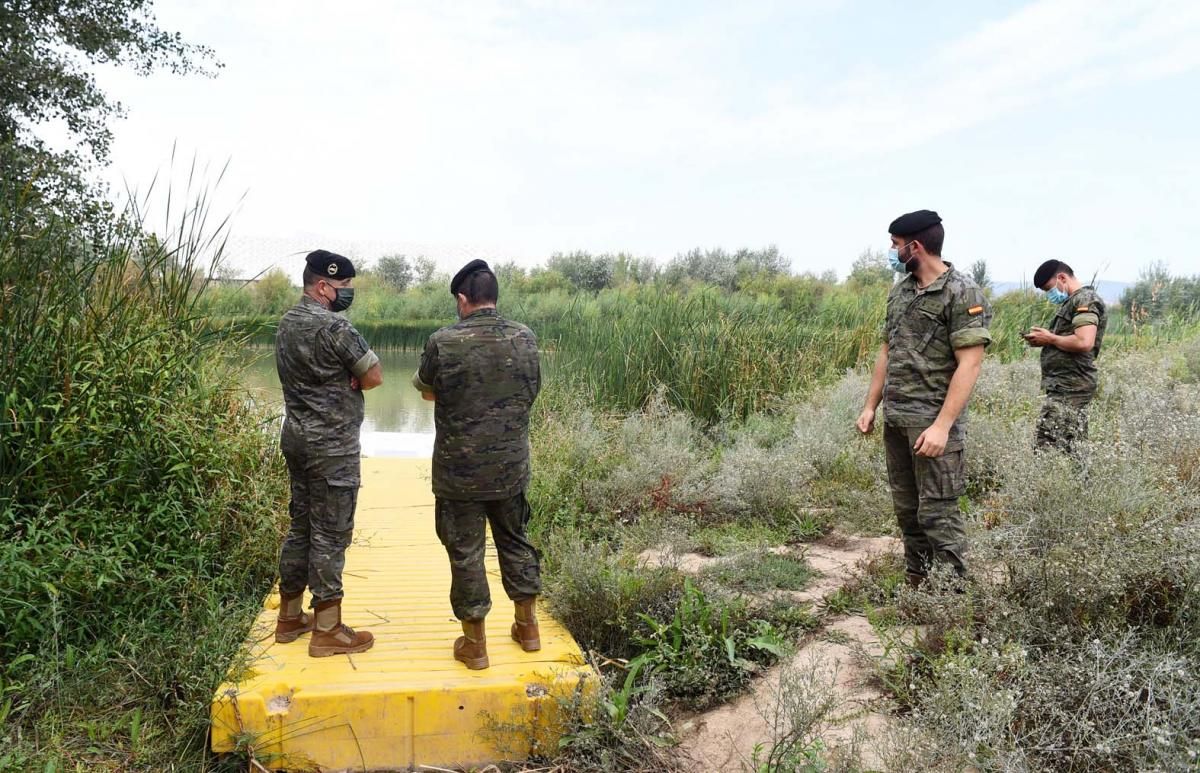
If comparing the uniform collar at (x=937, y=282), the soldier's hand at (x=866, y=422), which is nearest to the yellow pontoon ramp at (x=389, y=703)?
the soldier's hand at (x=866, y=422)

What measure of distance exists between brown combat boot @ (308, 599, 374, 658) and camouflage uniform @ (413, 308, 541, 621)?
487 millimetres

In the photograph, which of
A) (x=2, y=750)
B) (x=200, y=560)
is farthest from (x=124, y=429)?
(x=2, y=750)

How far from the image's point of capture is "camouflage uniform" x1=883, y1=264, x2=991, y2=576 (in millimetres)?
3326

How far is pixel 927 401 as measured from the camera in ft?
11.2

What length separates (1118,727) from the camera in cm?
227

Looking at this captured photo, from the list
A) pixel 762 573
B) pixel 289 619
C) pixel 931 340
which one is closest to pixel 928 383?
pixel 931 340

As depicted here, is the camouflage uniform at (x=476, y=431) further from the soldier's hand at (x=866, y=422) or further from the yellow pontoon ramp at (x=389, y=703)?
the soldier's hand at (x=866, y=422)

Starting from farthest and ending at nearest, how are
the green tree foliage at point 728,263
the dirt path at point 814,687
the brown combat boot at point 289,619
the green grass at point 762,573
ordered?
1. the green tree foliage at point 728,263
2. the green grass at point 762,573
3. the brown combat boot at point 289,619
4. the dirt path at point 814,687

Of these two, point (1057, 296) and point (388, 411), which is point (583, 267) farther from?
point (1057, 296)

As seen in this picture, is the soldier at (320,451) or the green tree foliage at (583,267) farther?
the green tree foliage at (583,267)

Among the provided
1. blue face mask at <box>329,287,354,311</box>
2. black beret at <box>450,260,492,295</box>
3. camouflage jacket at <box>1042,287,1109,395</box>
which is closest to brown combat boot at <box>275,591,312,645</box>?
blue face mask at <box>329,287,354,311</box>

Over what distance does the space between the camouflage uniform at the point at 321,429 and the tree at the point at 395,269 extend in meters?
42.3

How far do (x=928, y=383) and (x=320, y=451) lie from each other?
250 cm

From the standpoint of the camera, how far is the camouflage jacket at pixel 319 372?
10.3ft
